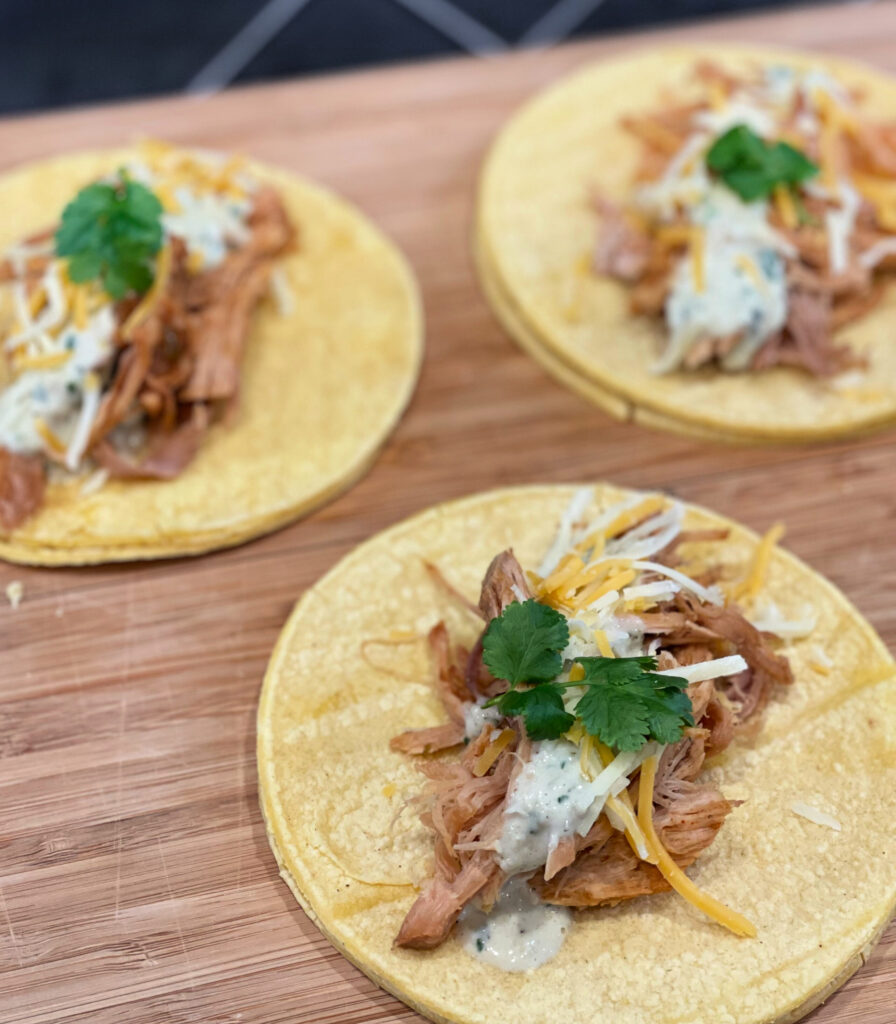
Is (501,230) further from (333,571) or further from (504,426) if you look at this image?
(333,571)

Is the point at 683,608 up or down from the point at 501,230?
down

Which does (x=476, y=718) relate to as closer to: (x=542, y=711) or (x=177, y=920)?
(x=542, y=711)

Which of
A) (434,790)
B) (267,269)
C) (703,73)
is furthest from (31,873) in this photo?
(703,73)

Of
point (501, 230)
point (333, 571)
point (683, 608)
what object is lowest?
point (333, 571)

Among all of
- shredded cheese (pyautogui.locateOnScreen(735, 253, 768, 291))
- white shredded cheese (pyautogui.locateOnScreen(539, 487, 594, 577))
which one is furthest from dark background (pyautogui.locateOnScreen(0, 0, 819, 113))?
white shredded cheese (pyautogui.locateOnScreen(539, 487, 594, 577))

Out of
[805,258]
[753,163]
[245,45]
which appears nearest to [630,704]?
[805,258]

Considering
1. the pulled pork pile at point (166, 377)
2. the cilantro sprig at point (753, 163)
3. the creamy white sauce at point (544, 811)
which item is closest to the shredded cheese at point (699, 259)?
the cilantro sprig at point (753, 163)

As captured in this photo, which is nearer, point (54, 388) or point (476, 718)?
point (476, 718)
